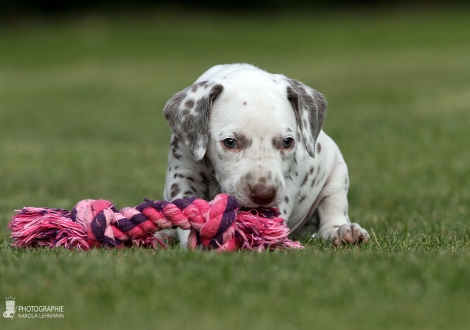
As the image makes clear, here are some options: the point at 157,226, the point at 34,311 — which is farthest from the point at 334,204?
the point at 34,311

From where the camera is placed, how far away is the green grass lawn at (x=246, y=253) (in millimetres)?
3693

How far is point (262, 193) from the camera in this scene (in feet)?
16.3

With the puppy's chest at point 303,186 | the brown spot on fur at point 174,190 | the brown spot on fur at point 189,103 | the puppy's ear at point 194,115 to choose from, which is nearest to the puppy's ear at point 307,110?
the puppy's chest at point 303,186

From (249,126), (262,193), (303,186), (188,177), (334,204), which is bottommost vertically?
(334,204)

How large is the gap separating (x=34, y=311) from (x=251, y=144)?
1906 mm

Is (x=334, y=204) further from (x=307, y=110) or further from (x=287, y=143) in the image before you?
(x=287, y=143)

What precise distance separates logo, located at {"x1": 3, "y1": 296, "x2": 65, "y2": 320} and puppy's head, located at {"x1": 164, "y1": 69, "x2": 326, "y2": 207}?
5.38ft

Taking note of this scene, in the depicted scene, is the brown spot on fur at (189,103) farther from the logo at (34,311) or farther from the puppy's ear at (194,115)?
the logo at (34,311)

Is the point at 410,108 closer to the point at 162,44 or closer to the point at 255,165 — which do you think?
the point at 255,165

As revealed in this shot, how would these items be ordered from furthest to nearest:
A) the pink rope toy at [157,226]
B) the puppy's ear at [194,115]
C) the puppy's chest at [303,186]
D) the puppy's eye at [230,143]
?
the puppy's chest at [303,186], the puppy's ear at [194,115], the puppy's eye at [230,143], the pink rope toy at [157,226]

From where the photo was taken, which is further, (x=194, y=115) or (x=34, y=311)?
(x=194, y=115)

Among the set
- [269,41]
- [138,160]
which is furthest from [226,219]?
[269,41]

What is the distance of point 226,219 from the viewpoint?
4.89m

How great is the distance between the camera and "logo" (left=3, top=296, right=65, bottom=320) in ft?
12.0
